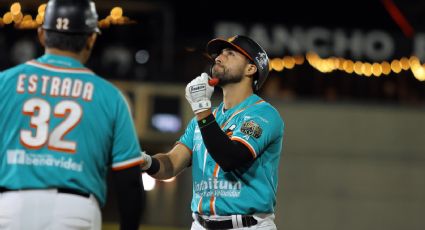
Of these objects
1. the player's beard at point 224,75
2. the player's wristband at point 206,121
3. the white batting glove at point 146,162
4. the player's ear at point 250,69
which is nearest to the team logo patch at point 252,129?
the player's wristband at point 206,121

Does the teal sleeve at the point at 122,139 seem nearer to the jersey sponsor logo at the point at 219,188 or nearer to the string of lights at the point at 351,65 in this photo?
the jersey sponsor logo at the point at 219,188

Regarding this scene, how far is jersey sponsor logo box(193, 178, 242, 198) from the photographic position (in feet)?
17.1

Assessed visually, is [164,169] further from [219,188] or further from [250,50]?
[250,50]

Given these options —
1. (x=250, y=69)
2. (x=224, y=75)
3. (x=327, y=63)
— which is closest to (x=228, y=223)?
(x=224, y=75)

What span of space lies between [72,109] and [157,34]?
1167cm

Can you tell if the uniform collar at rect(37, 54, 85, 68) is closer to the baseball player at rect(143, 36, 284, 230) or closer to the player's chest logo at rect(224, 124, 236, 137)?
the baseball player at rect(143, 36, 284, 230)

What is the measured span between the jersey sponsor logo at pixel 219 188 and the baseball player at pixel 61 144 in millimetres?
1470

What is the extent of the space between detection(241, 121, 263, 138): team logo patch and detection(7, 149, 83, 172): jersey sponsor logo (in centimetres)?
174

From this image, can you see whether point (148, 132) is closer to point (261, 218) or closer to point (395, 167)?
point (395, 167)

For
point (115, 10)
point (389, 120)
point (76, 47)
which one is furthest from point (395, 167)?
point (76, 47)

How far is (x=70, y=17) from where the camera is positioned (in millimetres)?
3824

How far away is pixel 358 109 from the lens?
49.1ft

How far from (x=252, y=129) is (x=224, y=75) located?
1.87ft

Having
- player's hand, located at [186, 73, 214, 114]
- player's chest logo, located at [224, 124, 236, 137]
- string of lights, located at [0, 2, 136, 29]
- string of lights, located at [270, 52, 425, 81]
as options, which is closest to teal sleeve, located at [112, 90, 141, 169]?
player's hand, located at [186, 73, 214, 114]
